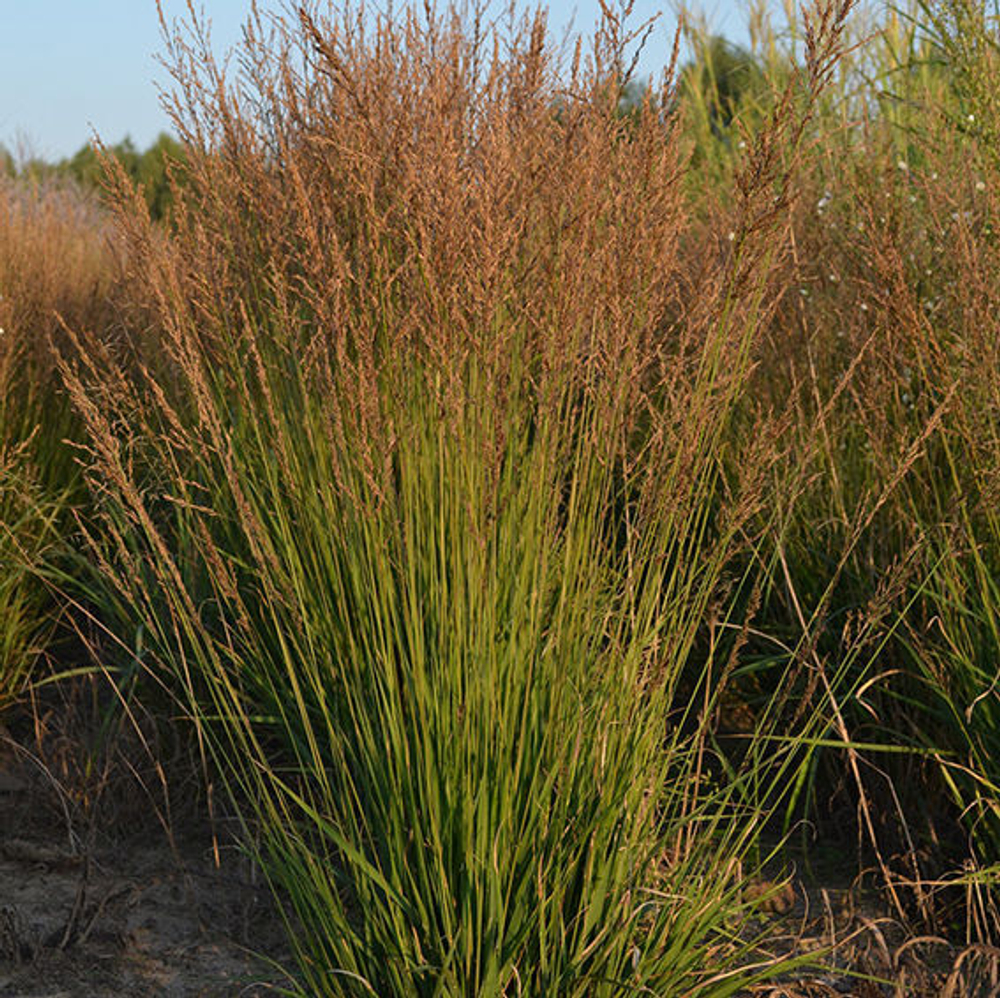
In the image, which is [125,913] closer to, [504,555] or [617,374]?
[504,555]

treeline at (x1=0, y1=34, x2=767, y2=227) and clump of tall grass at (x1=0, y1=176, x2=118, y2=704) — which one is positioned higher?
treeline at (x1=0, y1=34, x2=767, y2=227)

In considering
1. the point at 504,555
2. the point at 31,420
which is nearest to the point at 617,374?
the point at 504,555

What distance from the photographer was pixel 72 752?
3.48 meters

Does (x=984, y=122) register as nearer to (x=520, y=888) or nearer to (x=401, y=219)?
(x=401, y=219)

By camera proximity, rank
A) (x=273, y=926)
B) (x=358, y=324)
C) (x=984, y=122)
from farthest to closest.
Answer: (x=984, y=122) < (x=273, y=926) < (x=358, y=324)

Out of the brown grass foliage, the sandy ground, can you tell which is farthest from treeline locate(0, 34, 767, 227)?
the sandy ground

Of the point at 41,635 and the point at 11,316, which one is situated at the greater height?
the point at 11,316

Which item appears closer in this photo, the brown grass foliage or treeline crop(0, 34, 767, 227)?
the brown grass foliage

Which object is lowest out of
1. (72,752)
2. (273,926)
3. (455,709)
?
(273,926)

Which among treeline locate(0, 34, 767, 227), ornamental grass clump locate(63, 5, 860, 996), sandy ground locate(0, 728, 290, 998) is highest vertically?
treeline locate(0, 34, 767, 227)

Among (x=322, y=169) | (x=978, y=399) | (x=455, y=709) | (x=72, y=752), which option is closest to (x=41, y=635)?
(x=72, y=752)

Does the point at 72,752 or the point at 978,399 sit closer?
the point at 978,399

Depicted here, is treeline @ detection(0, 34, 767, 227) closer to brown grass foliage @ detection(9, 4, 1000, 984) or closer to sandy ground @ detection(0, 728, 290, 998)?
brown grass foliage @ detection(9, 4, 1000, 984)

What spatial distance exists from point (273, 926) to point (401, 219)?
1.66 m
